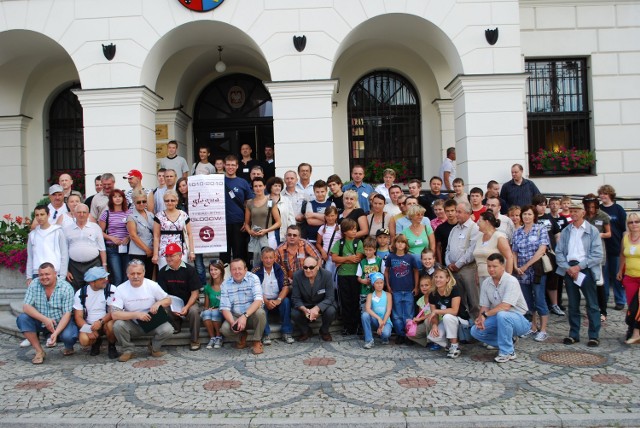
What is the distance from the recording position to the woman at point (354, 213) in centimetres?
825

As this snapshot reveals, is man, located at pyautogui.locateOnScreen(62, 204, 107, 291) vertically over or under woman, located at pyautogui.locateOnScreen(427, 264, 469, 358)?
over

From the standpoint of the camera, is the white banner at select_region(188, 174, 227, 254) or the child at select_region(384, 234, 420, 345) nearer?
the child at select_region(384, 234, 420, 345)

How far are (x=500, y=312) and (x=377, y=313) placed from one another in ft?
5.47

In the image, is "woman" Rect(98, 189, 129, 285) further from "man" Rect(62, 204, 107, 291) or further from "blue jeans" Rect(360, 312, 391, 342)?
"blue jeans" Rect(360, 312, 391, 342)

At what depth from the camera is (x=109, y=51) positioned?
11.6m

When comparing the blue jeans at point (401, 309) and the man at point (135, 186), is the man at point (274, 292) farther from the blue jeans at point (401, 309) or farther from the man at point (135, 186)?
the man at point (135, 186)

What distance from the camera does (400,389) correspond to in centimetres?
575

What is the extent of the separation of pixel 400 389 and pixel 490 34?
8.46 meters

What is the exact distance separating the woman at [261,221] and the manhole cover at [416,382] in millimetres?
3176

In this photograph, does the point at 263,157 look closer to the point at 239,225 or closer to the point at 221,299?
the point at 239,225

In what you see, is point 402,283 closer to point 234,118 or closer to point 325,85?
point 325,85

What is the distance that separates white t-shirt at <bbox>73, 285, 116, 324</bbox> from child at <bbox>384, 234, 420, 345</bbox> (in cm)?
375

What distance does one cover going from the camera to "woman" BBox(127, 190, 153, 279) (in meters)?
8.12

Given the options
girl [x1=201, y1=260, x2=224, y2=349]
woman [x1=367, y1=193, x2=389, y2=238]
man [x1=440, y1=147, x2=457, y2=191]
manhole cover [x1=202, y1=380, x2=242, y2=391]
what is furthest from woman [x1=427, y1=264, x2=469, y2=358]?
man [x1=440, y1=147, x2=457, y2=191]
